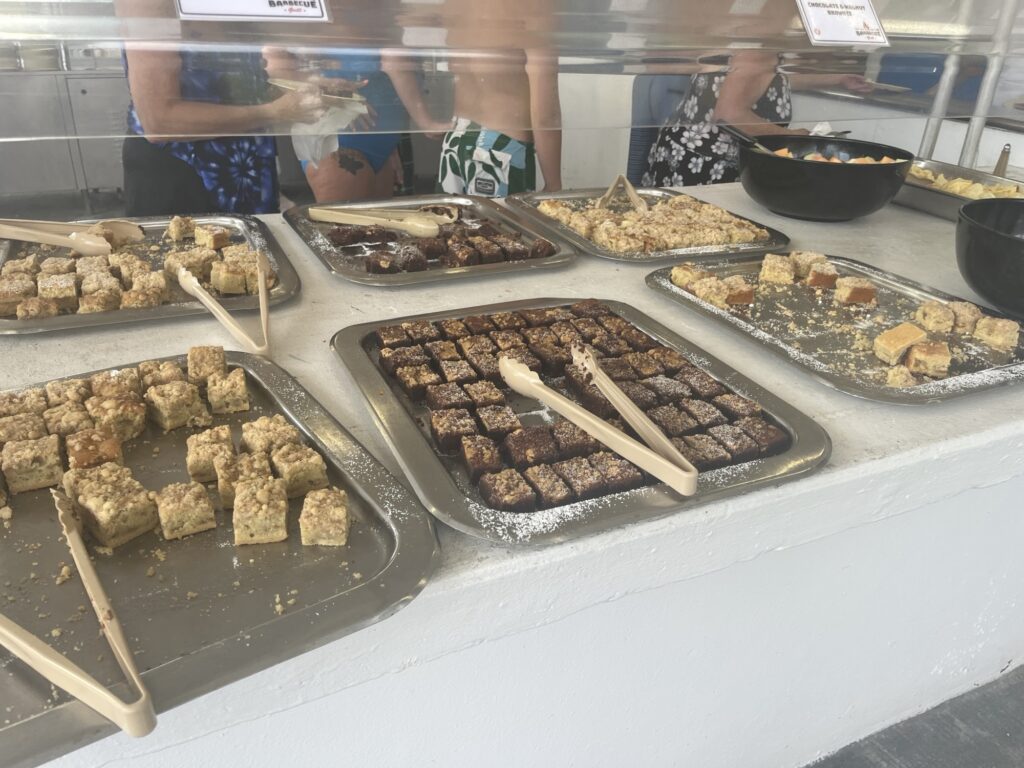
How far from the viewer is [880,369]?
1.23m

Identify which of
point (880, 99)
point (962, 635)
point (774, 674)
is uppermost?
point (880, 99)

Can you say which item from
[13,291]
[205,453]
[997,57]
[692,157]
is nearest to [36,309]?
[13,291]

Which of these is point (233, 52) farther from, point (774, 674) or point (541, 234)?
point (774, 674)

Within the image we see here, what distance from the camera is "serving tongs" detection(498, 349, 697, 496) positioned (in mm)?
856

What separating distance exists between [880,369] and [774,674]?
1.74 ft

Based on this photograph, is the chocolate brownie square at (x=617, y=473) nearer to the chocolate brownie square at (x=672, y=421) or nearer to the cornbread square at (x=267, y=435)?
the chocolate brownie square at (x=672, y=421)

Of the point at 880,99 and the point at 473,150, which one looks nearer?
the point at 880,99

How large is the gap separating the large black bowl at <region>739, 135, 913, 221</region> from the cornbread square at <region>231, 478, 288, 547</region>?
4.91 ft

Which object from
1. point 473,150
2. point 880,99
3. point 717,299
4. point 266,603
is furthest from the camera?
point 473,150

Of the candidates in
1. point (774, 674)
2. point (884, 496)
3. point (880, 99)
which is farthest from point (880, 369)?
point (880, 99)

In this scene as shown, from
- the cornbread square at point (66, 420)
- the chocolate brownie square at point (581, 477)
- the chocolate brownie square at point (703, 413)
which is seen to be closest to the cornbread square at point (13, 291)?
the cornbread square at point (66, 420)

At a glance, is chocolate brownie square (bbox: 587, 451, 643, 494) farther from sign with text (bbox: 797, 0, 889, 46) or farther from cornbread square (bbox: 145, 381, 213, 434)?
sign with text (bbox: 797, 0, 889, 46)

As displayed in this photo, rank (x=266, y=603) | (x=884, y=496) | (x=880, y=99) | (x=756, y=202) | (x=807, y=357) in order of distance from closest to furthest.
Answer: (x=266, y=603) → (x=884, y=496) → (x=807, y=357) → (x=880, y=99) → (x=756, y=202)

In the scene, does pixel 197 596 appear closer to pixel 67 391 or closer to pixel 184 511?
pixel 184 511
